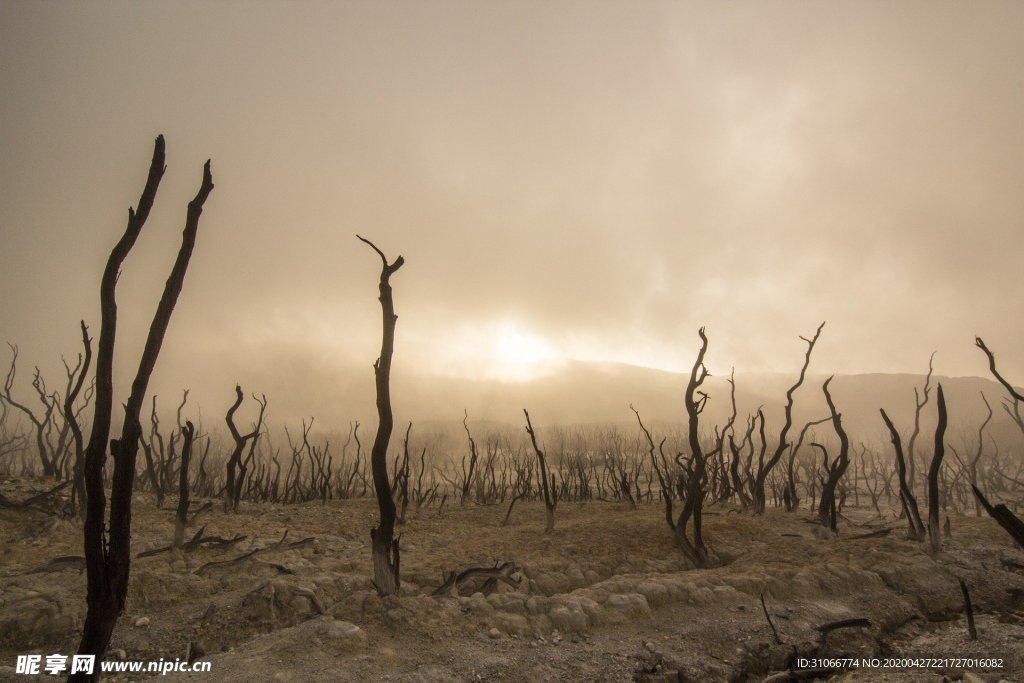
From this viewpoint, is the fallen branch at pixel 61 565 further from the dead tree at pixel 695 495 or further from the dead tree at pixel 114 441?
the dead tree at pixel 695 495

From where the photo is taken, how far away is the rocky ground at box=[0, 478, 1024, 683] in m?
4.66

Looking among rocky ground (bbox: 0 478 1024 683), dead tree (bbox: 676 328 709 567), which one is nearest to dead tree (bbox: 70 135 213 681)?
rocky ground (bbox: 0 478 1024 683)

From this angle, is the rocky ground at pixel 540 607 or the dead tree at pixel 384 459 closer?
the rocky ground at pixel 540 607

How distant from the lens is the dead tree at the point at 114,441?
298 centimetres

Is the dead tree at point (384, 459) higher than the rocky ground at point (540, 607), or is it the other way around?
the dead tree at point (384, 459)

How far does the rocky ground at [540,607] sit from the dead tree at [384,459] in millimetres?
298

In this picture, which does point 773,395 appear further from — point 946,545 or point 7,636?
point 7,636

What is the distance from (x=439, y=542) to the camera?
30.9 ft

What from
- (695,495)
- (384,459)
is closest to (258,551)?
(384,459)

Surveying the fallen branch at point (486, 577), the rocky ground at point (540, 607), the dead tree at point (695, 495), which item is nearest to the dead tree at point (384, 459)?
the rocky ground at point (540, 607)

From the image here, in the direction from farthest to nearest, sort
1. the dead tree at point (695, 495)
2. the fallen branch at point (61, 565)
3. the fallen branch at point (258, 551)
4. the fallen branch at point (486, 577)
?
1. the dead tree at point (695, 495)
2. the fallen branch at point (258, 551)
3. the fallen branch at point (486, 577)
4. the fallen branch at point (61, 565)

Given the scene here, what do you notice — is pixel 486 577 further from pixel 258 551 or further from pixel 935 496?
pixel 935 496

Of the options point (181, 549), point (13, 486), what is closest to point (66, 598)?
point (181, 549)

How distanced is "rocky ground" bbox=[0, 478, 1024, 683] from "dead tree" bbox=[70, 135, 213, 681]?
1.55 metres
